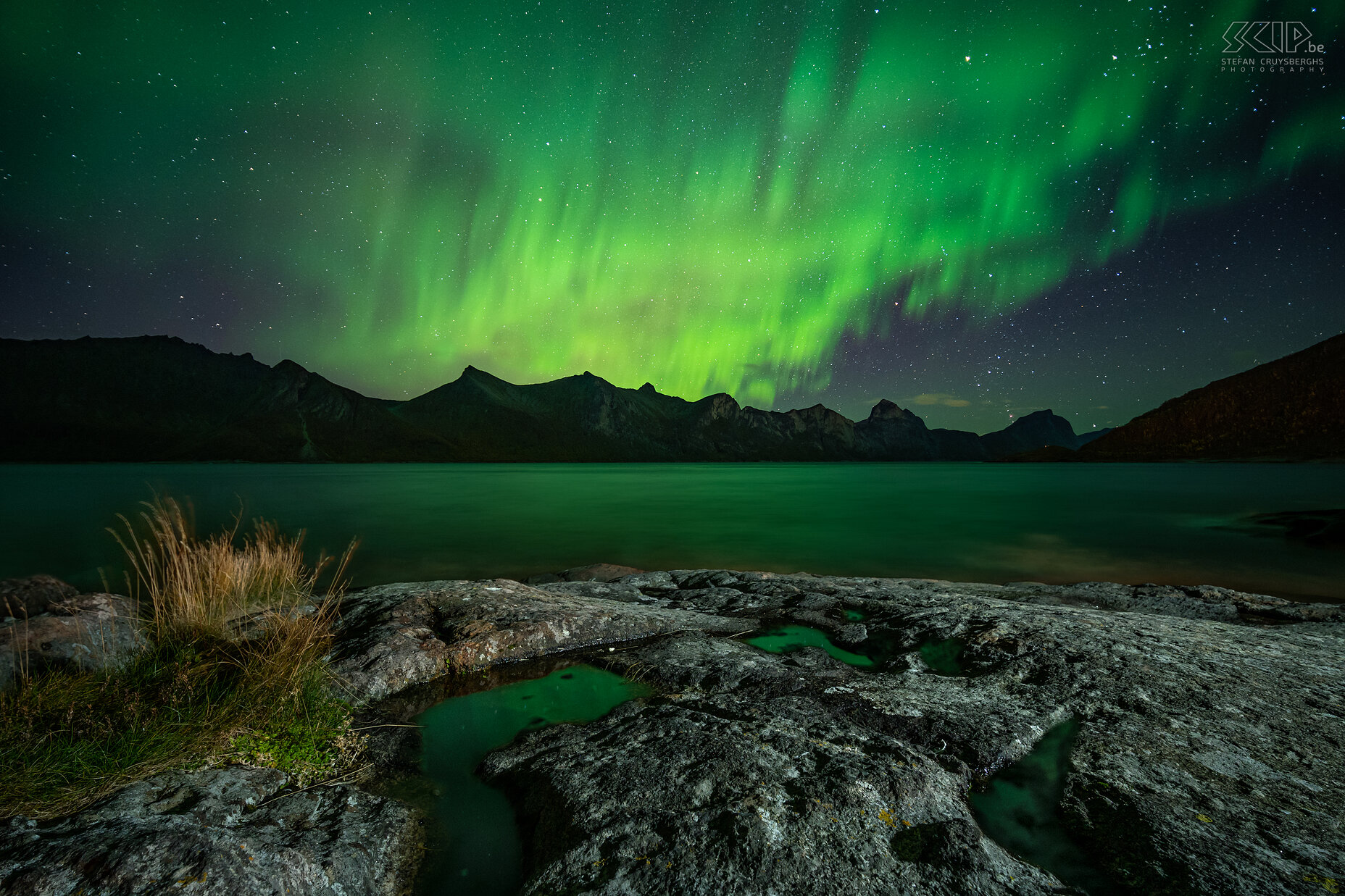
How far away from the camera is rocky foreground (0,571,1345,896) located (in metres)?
2.50

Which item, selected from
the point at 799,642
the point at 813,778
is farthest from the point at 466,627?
the point at 813,778

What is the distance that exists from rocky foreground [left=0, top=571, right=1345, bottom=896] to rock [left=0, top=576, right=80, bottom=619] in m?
7.41

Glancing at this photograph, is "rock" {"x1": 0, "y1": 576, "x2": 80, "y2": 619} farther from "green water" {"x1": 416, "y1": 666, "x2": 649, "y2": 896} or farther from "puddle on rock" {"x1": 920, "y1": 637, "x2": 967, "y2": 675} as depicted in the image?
"puddle on rock" {"x1": 920, "y1": 637, "x2": 967, "y2": 675}

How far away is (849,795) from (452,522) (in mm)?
28122

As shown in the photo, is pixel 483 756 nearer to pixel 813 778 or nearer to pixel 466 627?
pixel 466 627

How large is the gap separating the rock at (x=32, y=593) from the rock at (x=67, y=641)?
2950 mm

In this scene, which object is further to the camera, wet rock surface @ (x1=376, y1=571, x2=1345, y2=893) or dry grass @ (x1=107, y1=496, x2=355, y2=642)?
dry grass @ (x1=107, y1=496, x2=355, y2=642)

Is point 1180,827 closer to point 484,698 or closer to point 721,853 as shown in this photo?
point 721,853

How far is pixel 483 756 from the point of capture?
403cm

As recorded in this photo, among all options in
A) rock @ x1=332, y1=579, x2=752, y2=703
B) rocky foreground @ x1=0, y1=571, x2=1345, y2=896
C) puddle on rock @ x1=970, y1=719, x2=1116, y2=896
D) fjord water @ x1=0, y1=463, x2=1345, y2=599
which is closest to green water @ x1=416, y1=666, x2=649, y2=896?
rocky foreground @ x1=0, y1=571, x2=1345, y2=896

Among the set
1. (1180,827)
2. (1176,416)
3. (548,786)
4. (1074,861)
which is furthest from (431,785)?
(1176,416)

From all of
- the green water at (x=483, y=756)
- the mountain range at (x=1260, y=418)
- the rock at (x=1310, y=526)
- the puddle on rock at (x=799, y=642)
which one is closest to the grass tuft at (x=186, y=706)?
the green water at (x=483, y=756)

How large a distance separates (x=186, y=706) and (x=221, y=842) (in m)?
2.07

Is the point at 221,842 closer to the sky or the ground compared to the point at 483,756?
closer to the sky
